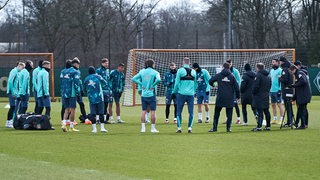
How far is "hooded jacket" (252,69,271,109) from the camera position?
20.9m

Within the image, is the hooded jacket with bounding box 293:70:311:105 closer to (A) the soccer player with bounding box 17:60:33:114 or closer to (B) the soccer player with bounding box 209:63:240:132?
(B) the soccer player with bounding box 209:63:240:132

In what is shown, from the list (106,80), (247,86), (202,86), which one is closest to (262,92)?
(247,86)

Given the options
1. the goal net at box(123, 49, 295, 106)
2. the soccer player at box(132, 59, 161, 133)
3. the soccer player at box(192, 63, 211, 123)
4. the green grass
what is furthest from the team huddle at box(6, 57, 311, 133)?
the goal net at box(123, 49, 295, 106)

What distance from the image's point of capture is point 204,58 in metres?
39.2

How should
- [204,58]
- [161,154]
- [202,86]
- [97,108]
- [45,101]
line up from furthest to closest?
[204,58]
[202,86]
[45,101]
[97,108]
[161,154]

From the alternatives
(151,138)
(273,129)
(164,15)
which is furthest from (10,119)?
(164,15)

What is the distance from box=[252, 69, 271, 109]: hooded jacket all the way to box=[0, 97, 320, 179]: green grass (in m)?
0.85

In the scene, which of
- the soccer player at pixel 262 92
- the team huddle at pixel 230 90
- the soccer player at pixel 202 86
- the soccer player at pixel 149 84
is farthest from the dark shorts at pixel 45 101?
the soccer player at pixel 262 92

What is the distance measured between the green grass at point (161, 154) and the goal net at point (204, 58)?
15969 millimetres

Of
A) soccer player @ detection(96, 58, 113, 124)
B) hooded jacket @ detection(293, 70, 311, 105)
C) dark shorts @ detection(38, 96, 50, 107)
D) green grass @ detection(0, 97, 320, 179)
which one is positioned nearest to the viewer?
green grass @ detection(0, 97, 320, 179)

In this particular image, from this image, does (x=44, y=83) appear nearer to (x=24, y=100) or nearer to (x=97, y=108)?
(x=24, y=100)

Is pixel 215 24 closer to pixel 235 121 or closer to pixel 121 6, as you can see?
pixel 121 6

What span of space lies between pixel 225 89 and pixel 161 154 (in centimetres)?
596

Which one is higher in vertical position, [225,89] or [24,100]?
[225,89]
